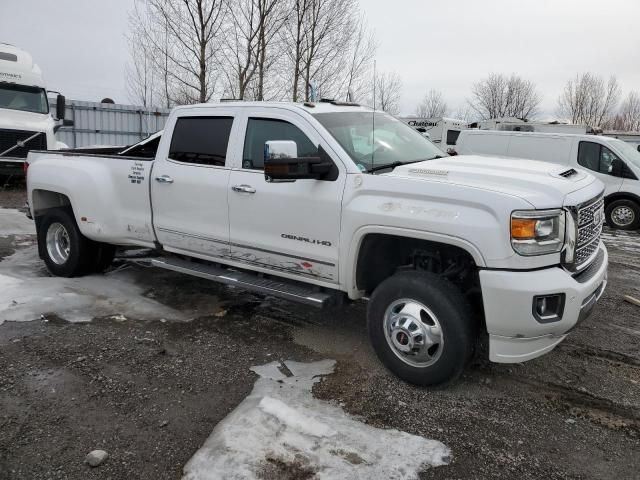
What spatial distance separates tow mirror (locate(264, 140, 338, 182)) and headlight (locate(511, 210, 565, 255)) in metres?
1.37

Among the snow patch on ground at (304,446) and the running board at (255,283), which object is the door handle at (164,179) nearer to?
the running board at (255,283)

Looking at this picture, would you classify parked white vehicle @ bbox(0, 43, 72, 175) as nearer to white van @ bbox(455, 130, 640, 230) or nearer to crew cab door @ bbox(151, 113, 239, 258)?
crew cab door @ bbox(151, 113, 239, 258)

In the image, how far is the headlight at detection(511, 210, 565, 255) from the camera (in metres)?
3.14

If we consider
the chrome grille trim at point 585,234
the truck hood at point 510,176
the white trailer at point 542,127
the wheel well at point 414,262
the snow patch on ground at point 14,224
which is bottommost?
the snow patch on ground at point 14,224

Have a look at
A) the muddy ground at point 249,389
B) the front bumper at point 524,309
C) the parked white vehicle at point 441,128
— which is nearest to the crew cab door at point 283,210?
the muddy ground at point 249,389

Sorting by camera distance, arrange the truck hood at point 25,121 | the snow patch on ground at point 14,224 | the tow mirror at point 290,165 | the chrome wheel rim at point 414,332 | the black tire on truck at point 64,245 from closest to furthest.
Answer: the chrome wheel rim at point 414,332, the tow mirror at point 290,165, the black tire on truck at point 64,245, the snow patch on ground at point 14,224, the truck hood at point 25,121

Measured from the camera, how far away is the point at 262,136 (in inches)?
178

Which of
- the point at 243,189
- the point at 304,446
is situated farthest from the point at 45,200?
the point at 304,446

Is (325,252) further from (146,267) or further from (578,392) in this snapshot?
(146,267)

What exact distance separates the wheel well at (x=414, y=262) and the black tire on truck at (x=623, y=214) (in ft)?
31.9

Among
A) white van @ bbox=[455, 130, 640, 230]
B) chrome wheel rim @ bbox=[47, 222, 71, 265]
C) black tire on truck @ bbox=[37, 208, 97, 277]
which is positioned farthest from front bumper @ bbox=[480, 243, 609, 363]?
white van @ bbox=[455, 130, 640, 230]

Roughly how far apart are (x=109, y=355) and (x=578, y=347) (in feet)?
12.6

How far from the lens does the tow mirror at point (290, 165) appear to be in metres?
3.69

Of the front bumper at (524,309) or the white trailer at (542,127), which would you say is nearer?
the front bumper at (524,309)
